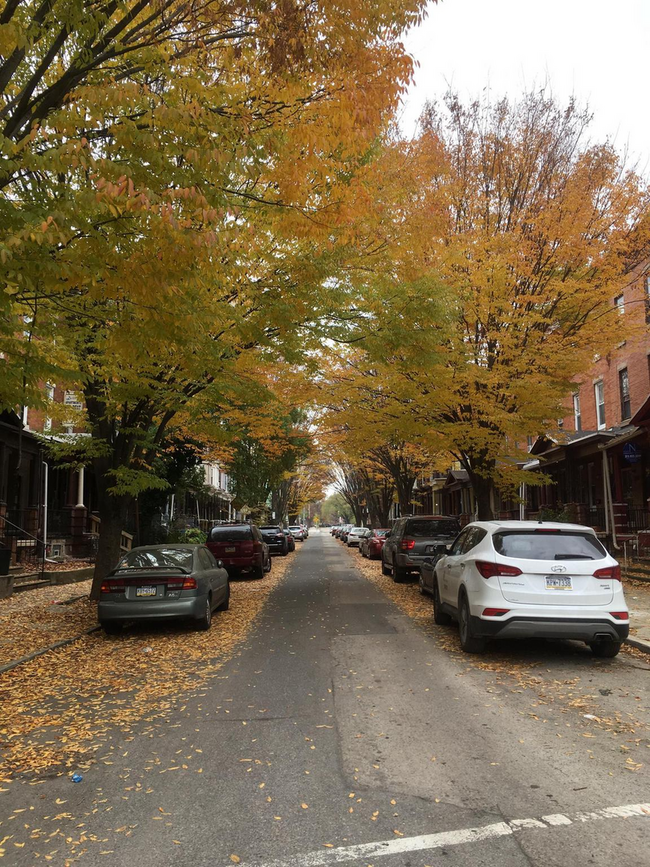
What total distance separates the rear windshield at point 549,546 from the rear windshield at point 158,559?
498 centimetres

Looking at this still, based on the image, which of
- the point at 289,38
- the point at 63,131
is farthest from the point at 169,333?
the point at 289,38

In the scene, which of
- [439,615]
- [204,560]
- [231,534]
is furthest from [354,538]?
[439,615]

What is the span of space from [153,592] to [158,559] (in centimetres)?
79

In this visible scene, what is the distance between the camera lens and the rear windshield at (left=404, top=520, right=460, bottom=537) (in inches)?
685

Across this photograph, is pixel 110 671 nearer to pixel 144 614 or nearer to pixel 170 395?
pixel 144 614

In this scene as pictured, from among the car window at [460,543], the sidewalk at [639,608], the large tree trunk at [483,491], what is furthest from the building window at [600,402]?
the car window at [460,543]

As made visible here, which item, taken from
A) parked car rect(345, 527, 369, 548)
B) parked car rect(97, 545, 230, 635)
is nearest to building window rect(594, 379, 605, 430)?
parked car rect(97, 545, 230, 635)

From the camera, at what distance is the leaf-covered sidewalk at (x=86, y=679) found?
211 inches

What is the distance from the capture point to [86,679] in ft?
25.0

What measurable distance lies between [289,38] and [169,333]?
3.19m

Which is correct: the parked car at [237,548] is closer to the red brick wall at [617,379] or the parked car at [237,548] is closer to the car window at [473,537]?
the red brick wall at [617,379]

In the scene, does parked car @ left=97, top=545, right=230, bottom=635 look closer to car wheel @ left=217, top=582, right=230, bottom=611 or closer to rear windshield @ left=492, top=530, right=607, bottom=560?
car wheel @ left=217, top=582, right=230, bottom=611

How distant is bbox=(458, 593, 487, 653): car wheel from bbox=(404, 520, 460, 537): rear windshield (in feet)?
28.4

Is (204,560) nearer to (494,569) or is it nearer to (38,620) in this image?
(38,620)
